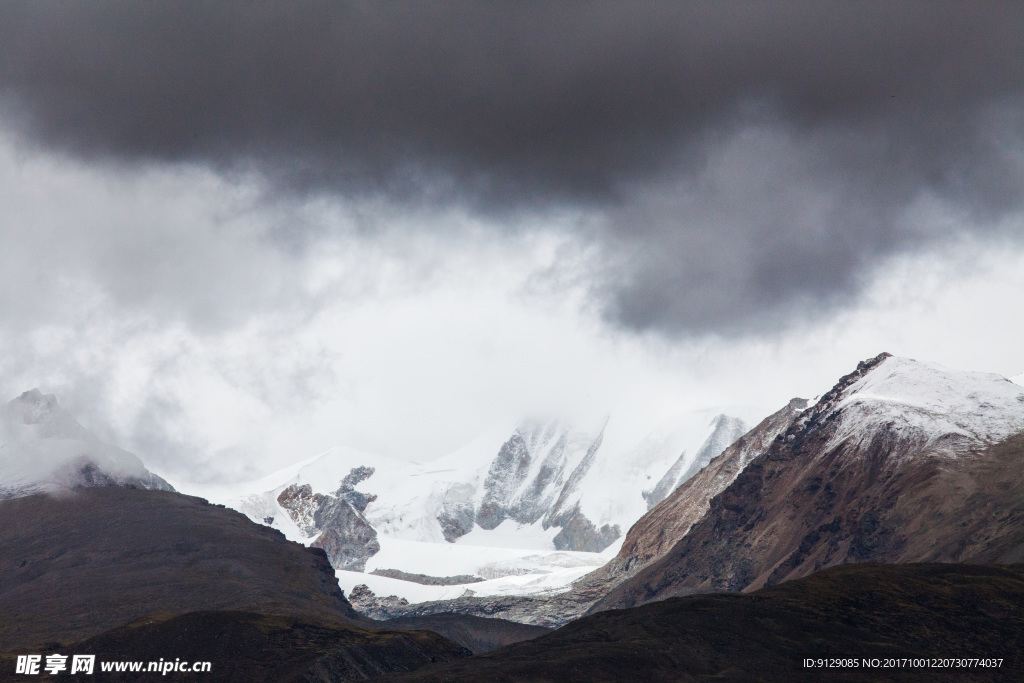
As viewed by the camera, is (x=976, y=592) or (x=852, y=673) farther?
(x=976, y=592)

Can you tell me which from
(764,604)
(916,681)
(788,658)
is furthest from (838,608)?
(916,681)

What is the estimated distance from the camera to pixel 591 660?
17162cm

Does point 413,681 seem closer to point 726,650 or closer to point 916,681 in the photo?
point 726,650

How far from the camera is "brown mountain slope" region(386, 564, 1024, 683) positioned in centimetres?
16712

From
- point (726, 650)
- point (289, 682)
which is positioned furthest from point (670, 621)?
point (289, 682)

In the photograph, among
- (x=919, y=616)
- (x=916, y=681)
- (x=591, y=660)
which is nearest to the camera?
(x=916, y=681)

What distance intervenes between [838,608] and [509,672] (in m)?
61.1

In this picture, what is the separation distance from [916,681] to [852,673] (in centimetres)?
920

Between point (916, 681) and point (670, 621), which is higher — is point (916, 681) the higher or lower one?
the lower one

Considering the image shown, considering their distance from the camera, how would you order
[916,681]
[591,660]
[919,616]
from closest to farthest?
[916,681] < [591,660] < [919,616]

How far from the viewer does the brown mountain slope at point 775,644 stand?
6580 inches

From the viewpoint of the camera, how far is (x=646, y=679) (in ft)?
544

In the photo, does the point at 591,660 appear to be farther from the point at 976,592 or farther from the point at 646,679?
the point at 976,592

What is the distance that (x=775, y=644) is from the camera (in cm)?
18125
